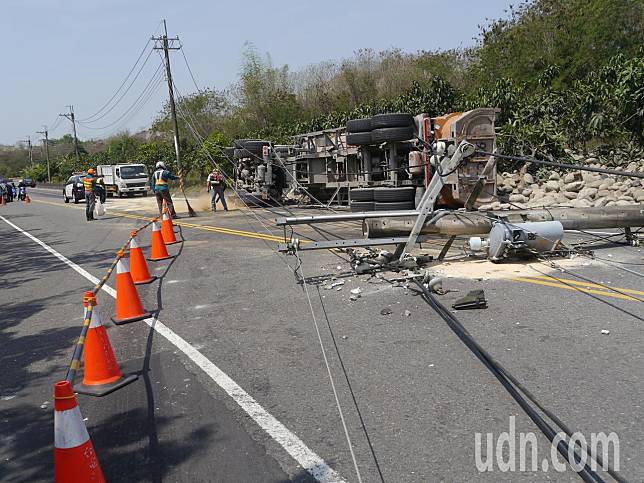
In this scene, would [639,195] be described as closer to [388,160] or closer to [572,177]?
[572,177]

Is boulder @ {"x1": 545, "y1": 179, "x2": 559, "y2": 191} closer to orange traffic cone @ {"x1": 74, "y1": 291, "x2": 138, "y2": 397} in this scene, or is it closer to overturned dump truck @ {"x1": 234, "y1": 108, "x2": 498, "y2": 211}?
overturned dump truck @ {"x1": 234, "y1": 108, "x2": 498, "y2": 211}

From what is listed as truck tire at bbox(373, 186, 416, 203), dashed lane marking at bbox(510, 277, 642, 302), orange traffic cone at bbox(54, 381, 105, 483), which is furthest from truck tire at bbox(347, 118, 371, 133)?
orange traffic cone at bbox(54, 381, 105, 483)

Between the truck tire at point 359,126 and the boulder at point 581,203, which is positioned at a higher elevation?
the truck tire at point 359,126

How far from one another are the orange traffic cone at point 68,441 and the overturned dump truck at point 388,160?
881 centimetres

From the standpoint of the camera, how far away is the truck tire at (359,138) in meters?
15.9

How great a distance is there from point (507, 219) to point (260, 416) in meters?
5.62

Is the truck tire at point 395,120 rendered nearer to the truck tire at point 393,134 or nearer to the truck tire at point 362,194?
the truck tire at point 393,134

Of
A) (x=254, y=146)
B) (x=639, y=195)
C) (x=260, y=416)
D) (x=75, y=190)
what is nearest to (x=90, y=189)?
(x=254, y=146)

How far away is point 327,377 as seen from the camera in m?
4.88

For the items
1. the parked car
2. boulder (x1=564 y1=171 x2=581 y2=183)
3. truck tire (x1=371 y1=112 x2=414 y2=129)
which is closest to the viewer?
truck tire (x1=371 y1=112 x2=414 y2=129)

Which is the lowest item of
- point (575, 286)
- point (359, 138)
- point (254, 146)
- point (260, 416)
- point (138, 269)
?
point (260, 416)

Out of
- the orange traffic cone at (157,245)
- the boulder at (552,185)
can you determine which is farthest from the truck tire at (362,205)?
the orange traffic cone at (157,245)

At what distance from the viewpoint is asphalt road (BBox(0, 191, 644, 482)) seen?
3678 mm

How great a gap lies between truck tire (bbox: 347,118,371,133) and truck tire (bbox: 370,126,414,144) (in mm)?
574
